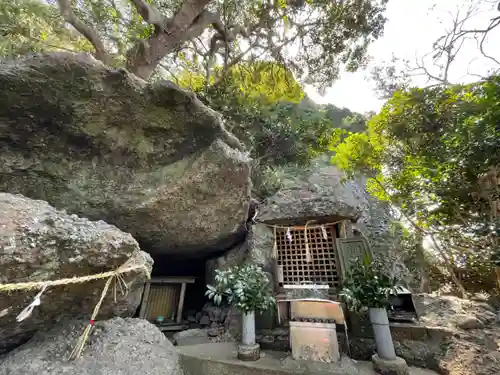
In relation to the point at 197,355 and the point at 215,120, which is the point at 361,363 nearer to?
the point at 197,355

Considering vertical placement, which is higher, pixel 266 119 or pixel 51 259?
pixel 266 119

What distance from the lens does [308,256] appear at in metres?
6.44

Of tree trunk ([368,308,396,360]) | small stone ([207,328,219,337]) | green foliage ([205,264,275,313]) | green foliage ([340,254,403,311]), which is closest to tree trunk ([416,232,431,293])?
green foliage ([340,254,403,311])

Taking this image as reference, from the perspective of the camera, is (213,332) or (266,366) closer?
(266,366)

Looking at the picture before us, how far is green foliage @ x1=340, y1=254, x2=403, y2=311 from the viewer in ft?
13.9

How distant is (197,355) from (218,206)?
10.5 ft

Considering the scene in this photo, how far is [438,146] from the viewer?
6785mm

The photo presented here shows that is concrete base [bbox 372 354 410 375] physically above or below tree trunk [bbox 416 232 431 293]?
below

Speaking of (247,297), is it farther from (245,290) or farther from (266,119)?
(266,119)

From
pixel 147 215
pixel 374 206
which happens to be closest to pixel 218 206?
pixel 147 215

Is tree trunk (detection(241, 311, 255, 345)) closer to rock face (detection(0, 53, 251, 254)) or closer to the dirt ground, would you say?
rock face (detection(0, 53, 251, 254))

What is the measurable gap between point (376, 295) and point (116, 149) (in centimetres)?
601

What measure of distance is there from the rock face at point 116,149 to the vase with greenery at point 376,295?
3.36 m

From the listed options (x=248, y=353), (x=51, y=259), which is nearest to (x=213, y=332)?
(x=248, y=353)
